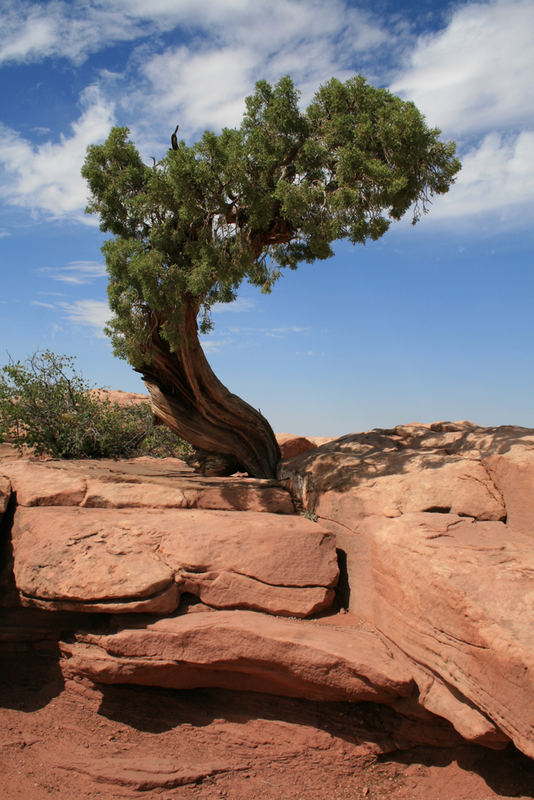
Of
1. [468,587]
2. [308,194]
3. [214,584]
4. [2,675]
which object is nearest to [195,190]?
[308,194]

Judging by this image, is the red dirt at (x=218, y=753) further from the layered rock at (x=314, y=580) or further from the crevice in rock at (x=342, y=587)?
the crevice in rock at (x=342, y=587)

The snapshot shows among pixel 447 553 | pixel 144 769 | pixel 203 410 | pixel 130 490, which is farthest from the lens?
pixel 203 410

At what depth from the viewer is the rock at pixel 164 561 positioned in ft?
20.9

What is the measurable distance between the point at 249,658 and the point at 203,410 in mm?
4850

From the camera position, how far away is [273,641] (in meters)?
5.95

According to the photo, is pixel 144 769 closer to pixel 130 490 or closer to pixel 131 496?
pixel 131 496

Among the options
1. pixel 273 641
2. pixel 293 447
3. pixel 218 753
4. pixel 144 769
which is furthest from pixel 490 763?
pixel 293 447

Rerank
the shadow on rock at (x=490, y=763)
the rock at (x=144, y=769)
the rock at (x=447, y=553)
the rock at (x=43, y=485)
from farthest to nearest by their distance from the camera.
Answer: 1. the rock at (x=43, y=485)
2. the rock at (x=144, y=769)
3. the shadow on rock at (x=490, y=763)
4. the rock at (x=447, y=553)

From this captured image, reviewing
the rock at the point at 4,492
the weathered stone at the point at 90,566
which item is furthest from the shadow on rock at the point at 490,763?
the rock at the point at 4,492

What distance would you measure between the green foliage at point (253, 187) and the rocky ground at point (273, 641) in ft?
9.96

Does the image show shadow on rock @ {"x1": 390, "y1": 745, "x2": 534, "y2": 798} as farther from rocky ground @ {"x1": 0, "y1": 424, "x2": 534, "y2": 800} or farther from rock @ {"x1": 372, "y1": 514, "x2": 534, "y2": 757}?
rock @ {"x1": 372, "y1": 514, "x2": 534, "y2": 757}

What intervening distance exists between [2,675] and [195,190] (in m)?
6.98

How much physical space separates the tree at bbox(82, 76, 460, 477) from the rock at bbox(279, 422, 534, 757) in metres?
3.32

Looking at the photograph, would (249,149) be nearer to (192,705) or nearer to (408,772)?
(192,705)
